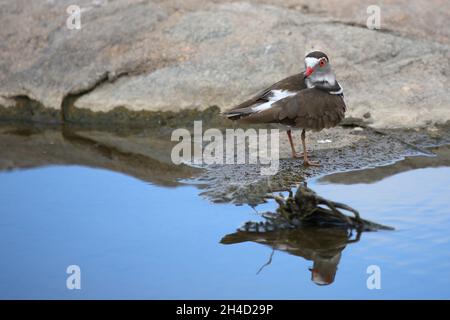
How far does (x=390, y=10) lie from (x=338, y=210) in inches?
169

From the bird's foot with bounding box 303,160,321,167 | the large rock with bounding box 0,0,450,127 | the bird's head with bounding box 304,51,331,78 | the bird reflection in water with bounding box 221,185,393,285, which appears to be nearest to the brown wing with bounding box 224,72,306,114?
the bird's head with bounding box 304,51,331,78

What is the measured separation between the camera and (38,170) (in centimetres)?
697

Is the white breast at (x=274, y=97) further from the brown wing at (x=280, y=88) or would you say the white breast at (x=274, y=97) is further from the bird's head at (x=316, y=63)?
the bird's head at (x=316, y=63)

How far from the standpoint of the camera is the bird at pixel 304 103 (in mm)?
6652

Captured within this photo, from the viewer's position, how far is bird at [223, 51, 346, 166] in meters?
6.65

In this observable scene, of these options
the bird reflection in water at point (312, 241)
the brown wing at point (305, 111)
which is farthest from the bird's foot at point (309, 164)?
the bird reflection in water at point (312, 241)

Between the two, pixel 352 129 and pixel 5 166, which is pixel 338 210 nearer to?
pixel 352 129

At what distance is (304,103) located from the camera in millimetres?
6691

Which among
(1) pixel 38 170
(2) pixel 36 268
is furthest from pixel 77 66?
(2) pixel 36 268

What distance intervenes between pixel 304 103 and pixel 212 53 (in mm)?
2062

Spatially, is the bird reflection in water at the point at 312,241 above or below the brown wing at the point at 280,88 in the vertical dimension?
below

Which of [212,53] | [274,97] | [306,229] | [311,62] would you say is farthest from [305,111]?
[212,53]

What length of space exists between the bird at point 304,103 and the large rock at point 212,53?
1.01 metres

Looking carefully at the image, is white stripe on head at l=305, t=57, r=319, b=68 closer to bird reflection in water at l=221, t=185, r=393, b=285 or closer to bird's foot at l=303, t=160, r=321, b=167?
bird's foot at l=303, t=160, r=321, b=167
